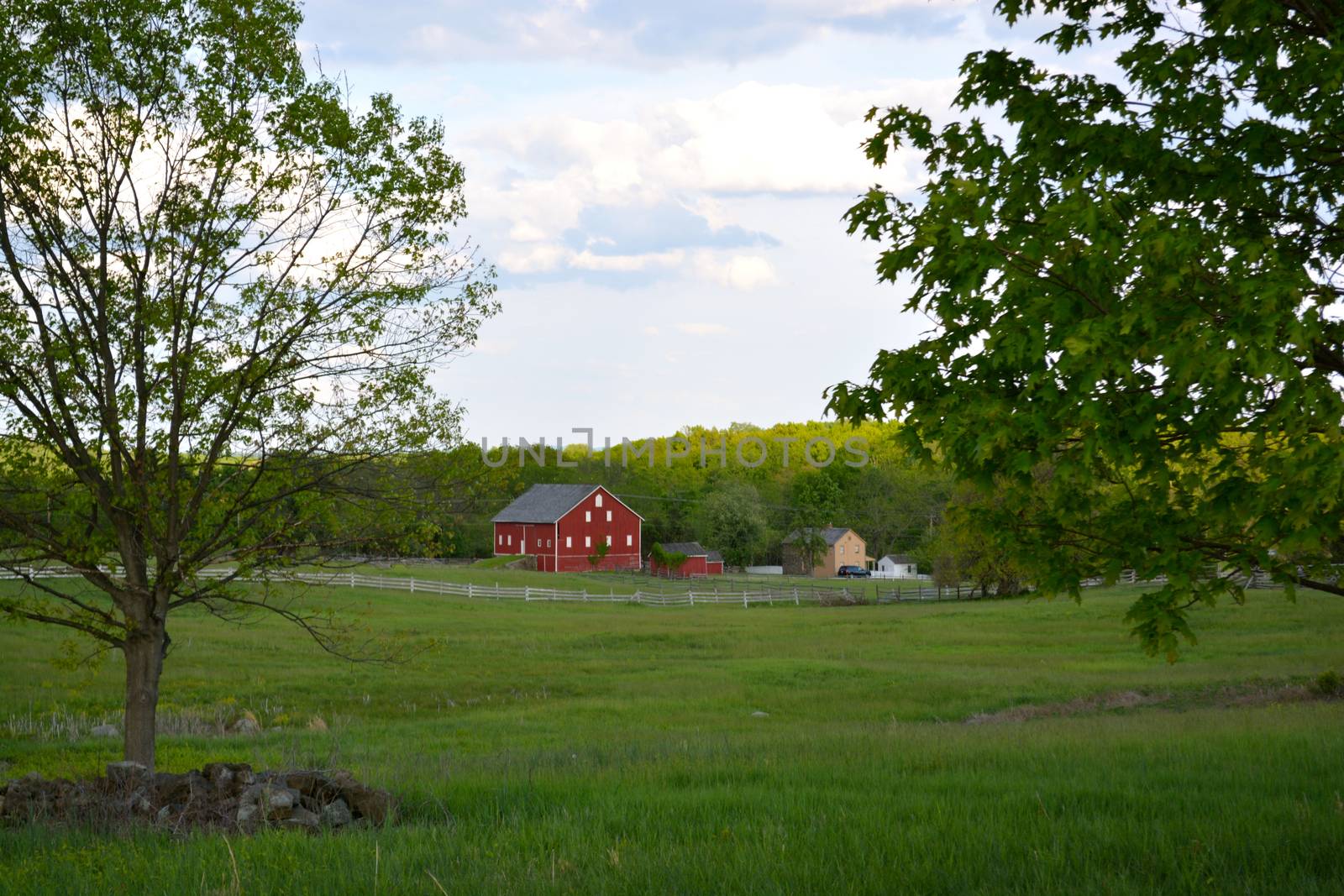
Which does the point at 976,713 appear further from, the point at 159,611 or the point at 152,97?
the point at 152,97

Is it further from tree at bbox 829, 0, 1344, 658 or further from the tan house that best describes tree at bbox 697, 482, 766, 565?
tree at bbox 829, 0, 1344, 658

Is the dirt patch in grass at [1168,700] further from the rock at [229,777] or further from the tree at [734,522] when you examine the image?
the tree at [734,522]

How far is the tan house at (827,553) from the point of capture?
4574 inches

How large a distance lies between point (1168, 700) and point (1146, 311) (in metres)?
20.3

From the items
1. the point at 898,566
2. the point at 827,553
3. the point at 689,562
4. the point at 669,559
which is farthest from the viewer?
the point at 898,566

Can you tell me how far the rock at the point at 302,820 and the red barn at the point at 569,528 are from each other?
8565 centimetres

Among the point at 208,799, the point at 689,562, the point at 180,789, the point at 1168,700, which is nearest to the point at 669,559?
the point at 689,562

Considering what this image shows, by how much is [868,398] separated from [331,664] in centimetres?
2626

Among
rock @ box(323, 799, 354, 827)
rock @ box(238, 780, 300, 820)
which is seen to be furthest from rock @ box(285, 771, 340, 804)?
rock @ box(323, 799, 354, 827)

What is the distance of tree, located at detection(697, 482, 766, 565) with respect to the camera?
348 feet

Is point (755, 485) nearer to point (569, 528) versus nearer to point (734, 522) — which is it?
point (734, 522)

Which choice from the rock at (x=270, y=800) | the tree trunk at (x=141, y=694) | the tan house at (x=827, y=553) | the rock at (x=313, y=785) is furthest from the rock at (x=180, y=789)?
the tan house at (x=827, y=553)

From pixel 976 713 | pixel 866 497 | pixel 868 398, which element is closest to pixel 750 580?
pixel 866 497

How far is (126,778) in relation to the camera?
9461mm
